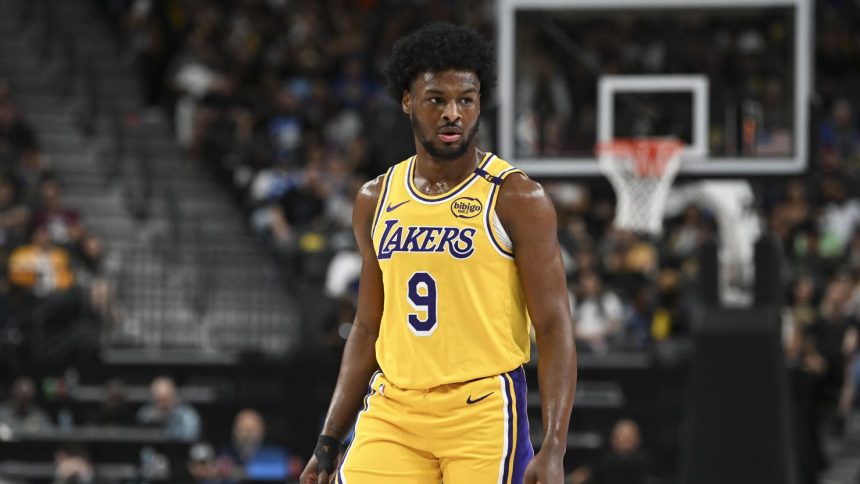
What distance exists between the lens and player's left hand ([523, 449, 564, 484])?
450cm

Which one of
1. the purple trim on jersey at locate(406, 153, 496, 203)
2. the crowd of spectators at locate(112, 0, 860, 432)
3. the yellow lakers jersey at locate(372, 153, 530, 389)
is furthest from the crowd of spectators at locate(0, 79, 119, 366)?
the yellow lakers jersey at locate(372, 153, 530, 389)

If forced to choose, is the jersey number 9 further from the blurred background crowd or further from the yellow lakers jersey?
the blurred background crowd

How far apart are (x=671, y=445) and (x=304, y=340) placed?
12.1ft

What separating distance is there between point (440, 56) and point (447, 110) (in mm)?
180

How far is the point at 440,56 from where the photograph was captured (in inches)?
189

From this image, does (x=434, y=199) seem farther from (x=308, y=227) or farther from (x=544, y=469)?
(x=308, y=227)

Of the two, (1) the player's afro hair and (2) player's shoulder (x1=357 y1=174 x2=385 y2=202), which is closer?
(1) the player's afro hair

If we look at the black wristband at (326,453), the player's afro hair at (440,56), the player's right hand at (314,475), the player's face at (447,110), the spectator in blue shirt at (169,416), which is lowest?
the spectator in blue shirt at (169,416)

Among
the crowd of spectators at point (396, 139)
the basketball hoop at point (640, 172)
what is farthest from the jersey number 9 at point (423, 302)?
the basketball hoop at point (640, 172)

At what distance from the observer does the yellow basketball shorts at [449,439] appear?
15.3ft

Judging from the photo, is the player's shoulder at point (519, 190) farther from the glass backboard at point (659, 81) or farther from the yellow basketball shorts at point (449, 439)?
the glass backboard at point (659, 81)

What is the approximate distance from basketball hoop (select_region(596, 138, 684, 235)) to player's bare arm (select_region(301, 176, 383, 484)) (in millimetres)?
7076

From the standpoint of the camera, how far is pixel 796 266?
51.8 feet

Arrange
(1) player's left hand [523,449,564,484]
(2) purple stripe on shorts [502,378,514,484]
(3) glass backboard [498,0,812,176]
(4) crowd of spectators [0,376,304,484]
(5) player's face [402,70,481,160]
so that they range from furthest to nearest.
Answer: (4) crowd of spectators [0,376,304,484] → (3) glass backboard [498,0,812,176] → (5) player's face [402,70,481,160] → (2) purple stripe on shorts [502,378,514,484] → (1) player's left hand [523,449,564,484]
